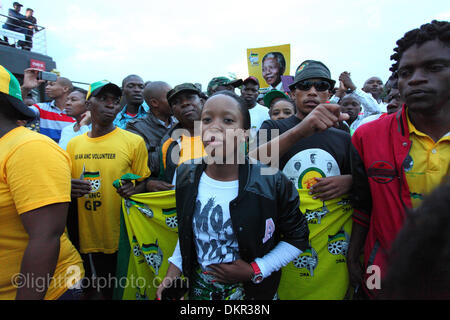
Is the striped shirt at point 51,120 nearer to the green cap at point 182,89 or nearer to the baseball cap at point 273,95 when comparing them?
the green cap at point 182,89

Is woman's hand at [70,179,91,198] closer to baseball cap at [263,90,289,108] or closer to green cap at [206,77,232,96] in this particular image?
baseball cap at [263,90,289,108]

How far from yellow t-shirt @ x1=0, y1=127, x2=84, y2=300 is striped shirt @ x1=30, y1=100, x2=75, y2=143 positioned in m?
4.21

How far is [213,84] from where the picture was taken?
5.96 meters

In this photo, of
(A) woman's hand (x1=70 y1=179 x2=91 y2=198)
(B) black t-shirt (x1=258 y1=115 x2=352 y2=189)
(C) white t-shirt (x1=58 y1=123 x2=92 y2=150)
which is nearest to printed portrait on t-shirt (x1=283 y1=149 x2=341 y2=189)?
(B) black t-shirt (x1=258 y1=115 x2=352 y2=189)

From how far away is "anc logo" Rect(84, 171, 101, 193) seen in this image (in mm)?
2756

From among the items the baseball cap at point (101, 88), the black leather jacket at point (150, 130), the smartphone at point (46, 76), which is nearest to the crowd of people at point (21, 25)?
the smartphone at point (46, 76)

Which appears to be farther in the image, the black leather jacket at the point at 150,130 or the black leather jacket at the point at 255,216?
the black leather jacket at the point at 150,130

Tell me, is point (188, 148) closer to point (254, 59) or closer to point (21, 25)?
point (254, 59)

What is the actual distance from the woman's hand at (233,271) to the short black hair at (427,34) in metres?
1.59

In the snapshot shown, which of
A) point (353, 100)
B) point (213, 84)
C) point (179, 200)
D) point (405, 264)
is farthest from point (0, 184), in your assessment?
point (353, 100)

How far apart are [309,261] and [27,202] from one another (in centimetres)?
200

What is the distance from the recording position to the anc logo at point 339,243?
213 centimetres

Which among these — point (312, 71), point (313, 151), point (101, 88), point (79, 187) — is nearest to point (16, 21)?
point (101, 88)

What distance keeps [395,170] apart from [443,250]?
1.22 m
